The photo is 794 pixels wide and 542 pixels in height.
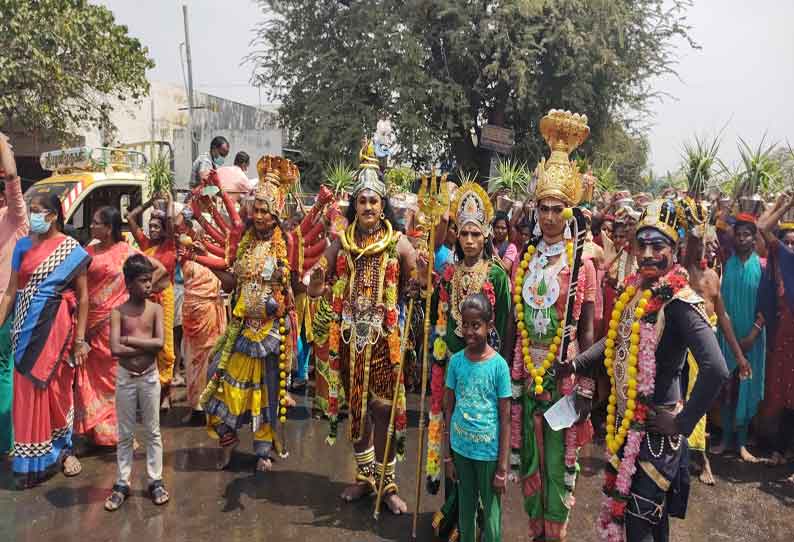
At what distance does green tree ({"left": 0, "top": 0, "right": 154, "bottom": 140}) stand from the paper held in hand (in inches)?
599

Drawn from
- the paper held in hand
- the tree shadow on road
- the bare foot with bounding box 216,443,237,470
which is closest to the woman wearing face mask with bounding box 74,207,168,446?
the bare foot with bounding box 216,443,237,470

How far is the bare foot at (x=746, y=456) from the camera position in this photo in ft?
19.1

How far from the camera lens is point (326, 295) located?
4.89m

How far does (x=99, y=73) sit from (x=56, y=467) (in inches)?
552

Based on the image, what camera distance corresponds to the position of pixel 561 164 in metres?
3.80

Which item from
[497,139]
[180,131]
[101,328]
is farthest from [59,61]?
[101,328]

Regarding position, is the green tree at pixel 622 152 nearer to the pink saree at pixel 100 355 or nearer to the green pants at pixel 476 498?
the pink saree at pixel 100 355

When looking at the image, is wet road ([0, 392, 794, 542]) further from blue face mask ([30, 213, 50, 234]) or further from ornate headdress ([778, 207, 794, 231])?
ornate headdress ([778, 207, 794, 231])

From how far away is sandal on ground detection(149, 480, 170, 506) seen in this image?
4.55 m

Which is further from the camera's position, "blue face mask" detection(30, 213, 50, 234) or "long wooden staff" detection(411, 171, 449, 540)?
"blue face mask" detection(30, 213, 50, 234)

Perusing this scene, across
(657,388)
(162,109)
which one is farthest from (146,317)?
(162,109)

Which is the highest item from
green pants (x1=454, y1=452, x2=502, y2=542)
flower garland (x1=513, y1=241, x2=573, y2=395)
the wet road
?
flower garland (x1=513, y1=241, x2=573, y2=395)

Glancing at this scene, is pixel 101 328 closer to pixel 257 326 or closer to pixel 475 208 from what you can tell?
pixel 257 326

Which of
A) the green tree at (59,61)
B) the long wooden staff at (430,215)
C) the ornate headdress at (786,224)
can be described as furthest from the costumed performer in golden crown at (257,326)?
the green tree at (59,61)
